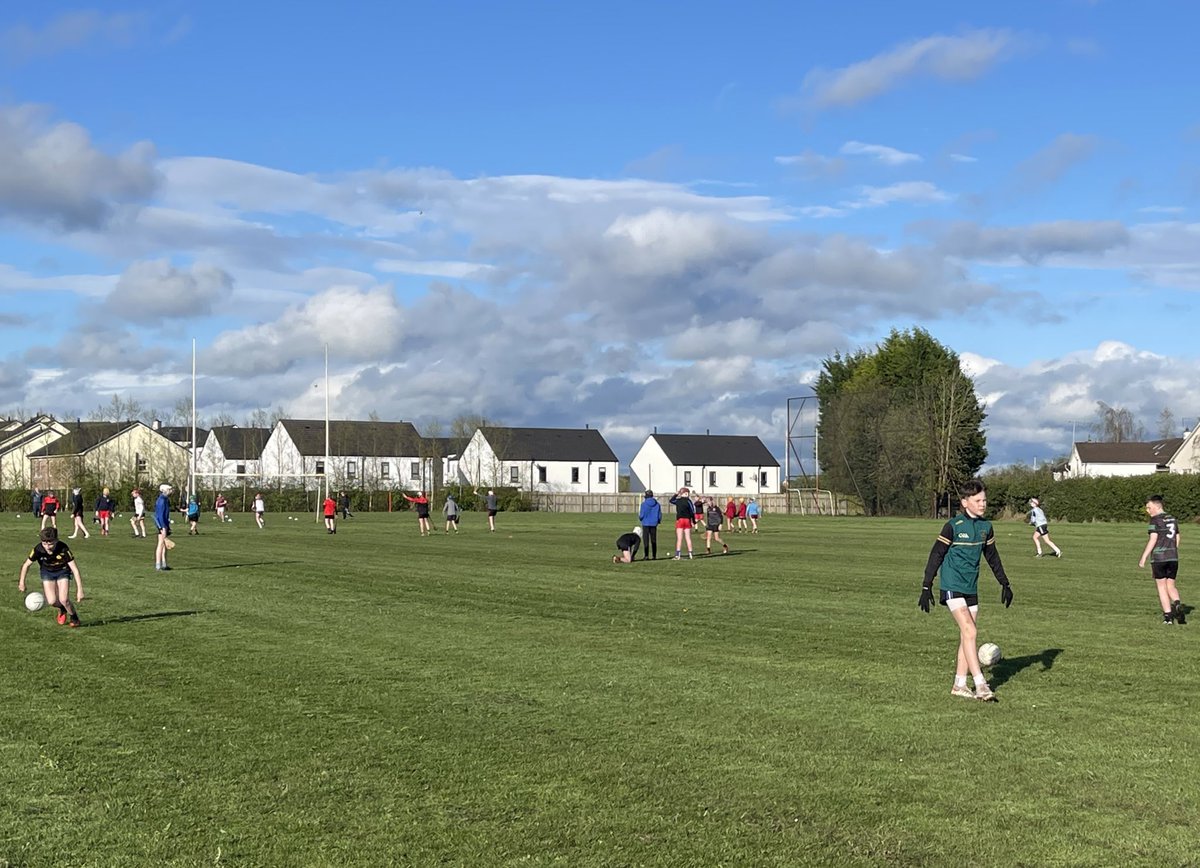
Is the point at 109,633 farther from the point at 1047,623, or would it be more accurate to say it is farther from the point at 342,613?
the point at 1047,623

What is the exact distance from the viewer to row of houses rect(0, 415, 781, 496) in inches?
4815

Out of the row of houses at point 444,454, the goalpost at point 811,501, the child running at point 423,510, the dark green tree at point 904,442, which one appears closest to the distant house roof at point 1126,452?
the row of houses at point 444,454

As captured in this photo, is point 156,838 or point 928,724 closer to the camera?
point 156,838

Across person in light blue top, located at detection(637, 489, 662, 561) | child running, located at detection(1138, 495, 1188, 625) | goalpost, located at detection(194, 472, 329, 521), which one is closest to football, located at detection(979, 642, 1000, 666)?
child running, located at detection(1138, 495, 1188, 625)

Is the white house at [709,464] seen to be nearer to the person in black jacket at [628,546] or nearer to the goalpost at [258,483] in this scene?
the goalpost at [258,483]

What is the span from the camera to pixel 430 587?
24.6m

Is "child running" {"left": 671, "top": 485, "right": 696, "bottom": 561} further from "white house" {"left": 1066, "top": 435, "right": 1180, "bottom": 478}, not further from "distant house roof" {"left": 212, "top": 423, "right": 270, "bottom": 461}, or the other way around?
"white house" {"left": 1066, "top": 435, "right": 1180, "bottom": 478}

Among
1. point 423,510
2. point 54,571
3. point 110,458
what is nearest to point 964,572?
point 54,571

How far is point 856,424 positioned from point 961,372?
9.37 meters

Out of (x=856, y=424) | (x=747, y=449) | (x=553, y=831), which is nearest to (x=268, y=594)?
(x=553, y=831)

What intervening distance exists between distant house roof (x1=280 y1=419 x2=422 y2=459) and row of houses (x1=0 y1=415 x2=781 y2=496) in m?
0.11

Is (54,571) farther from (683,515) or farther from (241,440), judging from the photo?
(241,440)

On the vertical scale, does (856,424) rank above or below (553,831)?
above

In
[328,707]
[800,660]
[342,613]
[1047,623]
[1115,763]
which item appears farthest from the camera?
[342,613]
